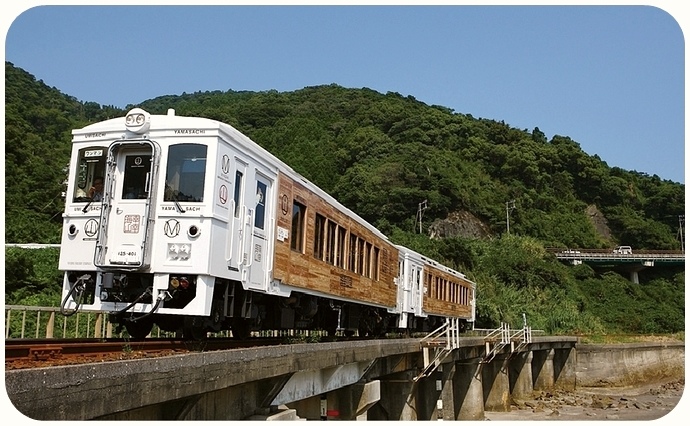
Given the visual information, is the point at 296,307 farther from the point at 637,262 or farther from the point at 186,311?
the point at 637,262

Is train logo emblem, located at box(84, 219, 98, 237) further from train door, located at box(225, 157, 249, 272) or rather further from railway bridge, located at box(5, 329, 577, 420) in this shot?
railway bridge, located at box(5, 329, 577, 420)

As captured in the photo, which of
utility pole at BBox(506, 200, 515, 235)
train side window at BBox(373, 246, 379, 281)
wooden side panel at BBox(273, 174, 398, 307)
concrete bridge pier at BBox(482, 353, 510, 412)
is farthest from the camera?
utility pole at BBox(506, 200, 515, 235)

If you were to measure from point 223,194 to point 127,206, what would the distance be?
113cm

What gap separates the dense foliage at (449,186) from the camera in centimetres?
3669

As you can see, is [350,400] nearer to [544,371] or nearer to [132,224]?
[132,224]

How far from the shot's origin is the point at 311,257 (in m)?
11.2

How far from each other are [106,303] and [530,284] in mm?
43548

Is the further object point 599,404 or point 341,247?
point 599,404

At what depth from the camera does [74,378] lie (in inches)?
171

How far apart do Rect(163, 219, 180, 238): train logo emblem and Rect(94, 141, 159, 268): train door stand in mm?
190

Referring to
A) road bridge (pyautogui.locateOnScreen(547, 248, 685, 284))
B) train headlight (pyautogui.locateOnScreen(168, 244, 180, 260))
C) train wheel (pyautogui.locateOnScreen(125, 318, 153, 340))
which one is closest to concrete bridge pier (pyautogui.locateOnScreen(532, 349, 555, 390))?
road bridge (pyautogui.locateOnScreen(547, 248, 685, 284))

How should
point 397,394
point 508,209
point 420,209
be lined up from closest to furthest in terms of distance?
point 397,394
point 420,209
point 508,209

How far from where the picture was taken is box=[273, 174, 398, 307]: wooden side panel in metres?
9.94

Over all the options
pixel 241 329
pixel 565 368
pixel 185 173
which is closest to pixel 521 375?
pixel 565 368
